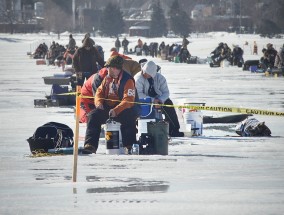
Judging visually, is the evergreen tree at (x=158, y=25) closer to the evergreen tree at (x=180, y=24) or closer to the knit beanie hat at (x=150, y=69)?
the evergreen tree at (x=180, y=24)

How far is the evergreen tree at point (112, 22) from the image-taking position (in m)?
183

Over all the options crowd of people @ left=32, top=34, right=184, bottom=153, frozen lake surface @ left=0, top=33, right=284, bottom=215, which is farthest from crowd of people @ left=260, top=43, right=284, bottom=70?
crowd of people @ left=32, top=34, right=184, bottom=153

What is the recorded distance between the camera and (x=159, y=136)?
12828mm

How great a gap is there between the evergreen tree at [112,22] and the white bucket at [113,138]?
170 metres

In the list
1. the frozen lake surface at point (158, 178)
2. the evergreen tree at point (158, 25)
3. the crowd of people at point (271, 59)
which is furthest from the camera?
the evergreen tree at point (158, 25)

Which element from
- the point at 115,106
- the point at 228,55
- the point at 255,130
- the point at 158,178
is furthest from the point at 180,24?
the point at 158,178

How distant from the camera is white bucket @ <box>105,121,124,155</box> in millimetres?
12766

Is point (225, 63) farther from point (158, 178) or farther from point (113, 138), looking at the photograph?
point (158, 178)

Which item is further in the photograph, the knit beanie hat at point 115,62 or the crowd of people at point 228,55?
the crowd of people at point 228,55

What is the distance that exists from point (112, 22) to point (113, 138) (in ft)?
562

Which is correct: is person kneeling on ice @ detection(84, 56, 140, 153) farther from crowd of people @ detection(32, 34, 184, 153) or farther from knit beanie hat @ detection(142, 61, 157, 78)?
knit beanie hat @ detection(142, 61, 157, 78)

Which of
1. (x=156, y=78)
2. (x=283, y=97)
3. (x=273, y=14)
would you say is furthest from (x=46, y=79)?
(x=273, y=14)

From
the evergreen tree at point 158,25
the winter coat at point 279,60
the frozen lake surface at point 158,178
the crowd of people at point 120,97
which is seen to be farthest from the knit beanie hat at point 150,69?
the evergreen tree at point 158,25

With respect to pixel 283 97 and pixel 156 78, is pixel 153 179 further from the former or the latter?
pixel 283 97
